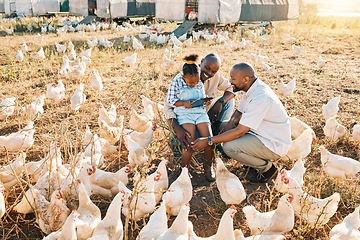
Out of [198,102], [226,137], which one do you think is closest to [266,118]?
[226,137]

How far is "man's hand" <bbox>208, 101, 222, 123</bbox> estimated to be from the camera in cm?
361

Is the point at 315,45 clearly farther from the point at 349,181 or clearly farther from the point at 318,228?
the point at 318,228

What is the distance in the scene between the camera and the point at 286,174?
266cm

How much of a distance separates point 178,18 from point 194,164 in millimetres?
13350

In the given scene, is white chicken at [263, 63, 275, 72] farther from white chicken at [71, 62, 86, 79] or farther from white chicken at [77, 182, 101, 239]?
white chicken at [77, 182, 101, 239]

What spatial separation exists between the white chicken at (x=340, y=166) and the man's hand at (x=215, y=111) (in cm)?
126

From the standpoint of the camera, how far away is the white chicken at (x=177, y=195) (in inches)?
96.7

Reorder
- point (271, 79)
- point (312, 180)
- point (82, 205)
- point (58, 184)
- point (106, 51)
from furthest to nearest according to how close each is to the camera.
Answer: point (106, 51) → point (271, 79) → point (312, 180) → point (58, 184) → point (82, 205)

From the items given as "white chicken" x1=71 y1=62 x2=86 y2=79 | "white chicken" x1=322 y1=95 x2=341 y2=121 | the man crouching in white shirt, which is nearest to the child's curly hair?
the man crouching in white shirt

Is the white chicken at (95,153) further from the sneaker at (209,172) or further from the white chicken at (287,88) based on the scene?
the white chicken at (287,88)

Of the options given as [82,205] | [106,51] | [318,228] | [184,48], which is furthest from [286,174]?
[184,48]

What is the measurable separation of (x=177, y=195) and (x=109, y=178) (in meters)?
0.75

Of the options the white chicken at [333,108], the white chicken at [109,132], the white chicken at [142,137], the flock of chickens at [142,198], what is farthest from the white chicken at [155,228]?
the white chicken at [333,108]

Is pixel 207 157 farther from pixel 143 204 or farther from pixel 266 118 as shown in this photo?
pixel 143 204
